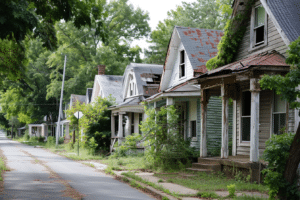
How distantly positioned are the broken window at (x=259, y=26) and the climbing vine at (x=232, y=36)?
0.41m

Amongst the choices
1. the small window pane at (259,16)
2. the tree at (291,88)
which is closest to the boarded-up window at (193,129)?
the small window pane at (259,16)

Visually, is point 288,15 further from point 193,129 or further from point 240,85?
point 193,129

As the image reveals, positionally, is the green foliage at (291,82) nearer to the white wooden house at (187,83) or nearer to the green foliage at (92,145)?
the white wooden house at (187,83)

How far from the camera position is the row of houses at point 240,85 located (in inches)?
467

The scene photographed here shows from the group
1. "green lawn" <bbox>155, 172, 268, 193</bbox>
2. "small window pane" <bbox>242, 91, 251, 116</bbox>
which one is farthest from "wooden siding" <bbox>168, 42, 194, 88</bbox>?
"green lawn" <bbox>155, 172, 268, 193</bbox>

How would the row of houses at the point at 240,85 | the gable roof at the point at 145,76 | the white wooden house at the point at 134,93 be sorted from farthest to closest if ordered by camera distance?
the gable roof at the point at 145,76 → the white wooden house at the point at 134,93 → the row of houses at the point at 240,85

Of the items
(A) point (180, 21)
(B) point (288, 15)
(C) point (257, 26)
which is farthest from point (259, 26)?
(A) point (180, 21)

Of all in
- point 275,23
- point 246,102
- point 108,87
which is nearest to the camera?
point 275,23

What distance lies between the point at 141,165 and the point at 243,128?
16.9ft

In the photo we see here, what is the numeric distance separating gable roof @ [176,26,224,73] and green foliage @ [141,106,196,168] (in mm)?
3961

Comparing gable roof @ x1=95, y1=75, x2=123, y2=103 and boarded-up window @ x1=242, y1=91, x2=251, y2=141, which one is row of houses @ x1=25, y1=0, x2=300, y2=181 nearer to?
boarded-up window @ x1=242, y1=91, x2=251, y2=141

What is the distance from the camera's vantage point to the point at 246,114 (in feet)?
49.7

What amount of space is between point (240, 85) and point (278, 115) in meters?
2.43

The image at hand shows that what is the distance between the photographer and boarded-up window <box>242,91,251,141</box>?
15.0 metres
